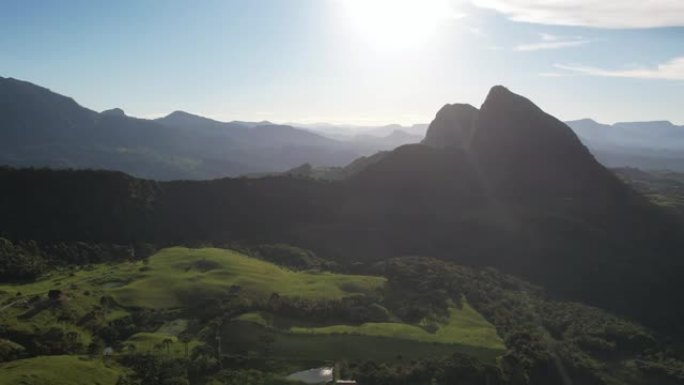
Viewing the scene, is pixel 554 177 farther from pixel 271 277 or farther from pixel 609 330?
pixel 271 277

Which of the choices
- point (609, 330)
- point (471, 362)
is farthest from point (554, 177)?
point (471, 362)

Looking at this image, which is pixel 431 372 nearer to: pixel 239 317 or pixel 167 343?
pixel 239 317

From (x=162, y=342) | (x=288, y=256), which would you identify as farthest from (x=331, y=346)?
(x=288, y=256)

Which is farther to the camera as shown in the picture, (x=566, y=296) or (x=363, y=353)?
(x=566, y=296)

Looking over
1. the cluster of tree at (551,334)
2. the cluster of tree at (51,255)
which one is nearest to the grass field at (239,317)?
the cluster of tree at (551,334)

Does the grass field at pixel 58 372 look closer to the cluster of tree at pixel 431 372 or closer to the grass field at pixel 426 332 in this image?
the grass field at pixel 426 332
